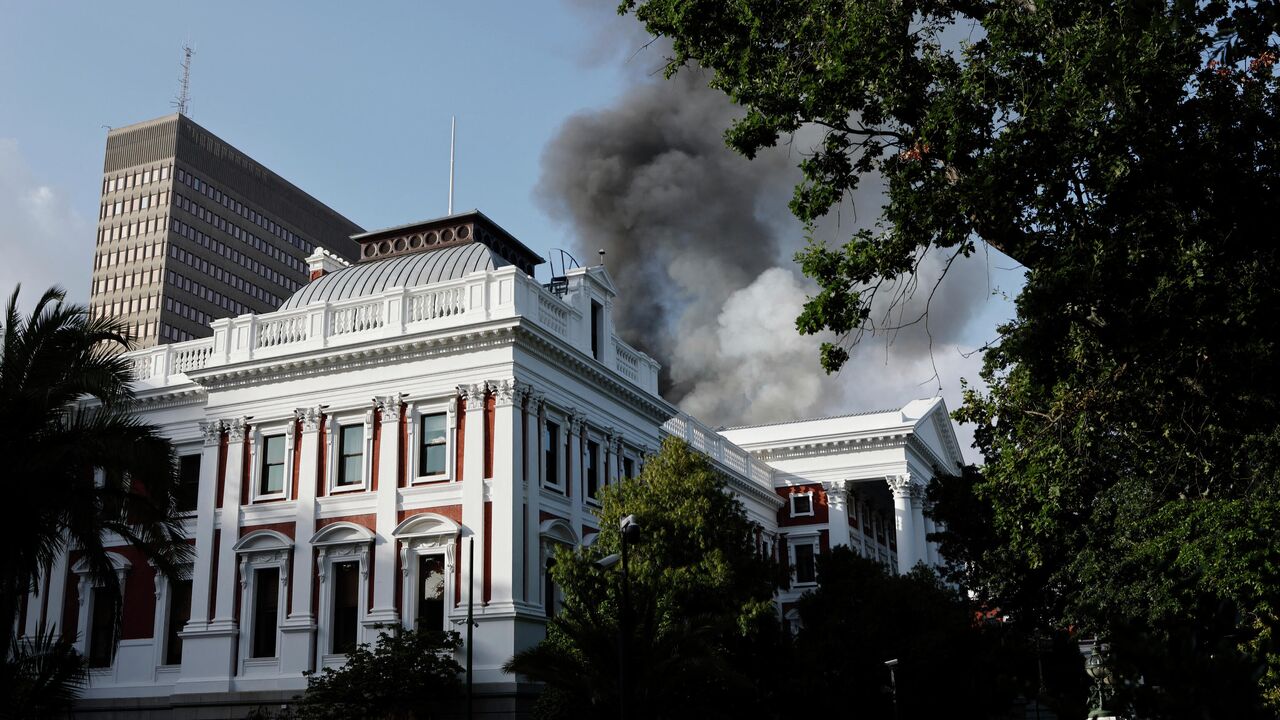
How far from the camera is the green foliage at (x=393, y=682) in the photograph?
29125 mm

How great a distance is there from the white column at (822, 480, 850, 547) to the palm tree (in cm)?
4024

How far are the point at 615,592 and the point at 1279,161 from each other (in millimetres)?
14925

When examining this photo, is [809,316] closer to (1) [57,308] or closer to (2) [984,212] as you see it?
(2) [984,212]

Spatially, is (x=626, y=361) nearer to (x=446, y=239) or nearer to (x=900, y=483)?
(x=446, y=239)

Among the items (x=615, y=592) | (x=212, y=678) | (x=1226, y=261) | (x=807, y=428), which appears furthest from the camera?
(x=807, y=428)

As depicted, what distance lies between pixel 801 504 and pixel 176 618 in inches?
1252

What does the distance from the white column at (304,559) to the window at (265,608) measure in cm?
89

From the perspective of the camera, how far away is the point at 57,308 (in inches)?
831

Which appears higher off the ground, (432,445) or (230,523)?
(432,445)

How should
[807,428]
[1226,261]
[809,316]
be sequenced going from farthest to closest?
[807,428]
[809,316]
[1226,261]

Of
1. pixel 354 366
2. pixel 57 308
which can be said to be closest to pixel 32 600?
pixel 354 366

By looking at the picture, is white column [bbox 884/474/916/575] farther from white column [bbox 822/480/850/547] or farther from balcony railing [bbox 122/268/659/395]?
balcony railing [bbox 122/268/659/395]

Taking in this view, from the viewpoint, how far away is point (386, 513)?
33.8 metres

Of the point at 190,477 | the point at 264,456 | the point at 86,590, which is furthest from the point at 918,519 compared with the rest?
the point at 86,590
